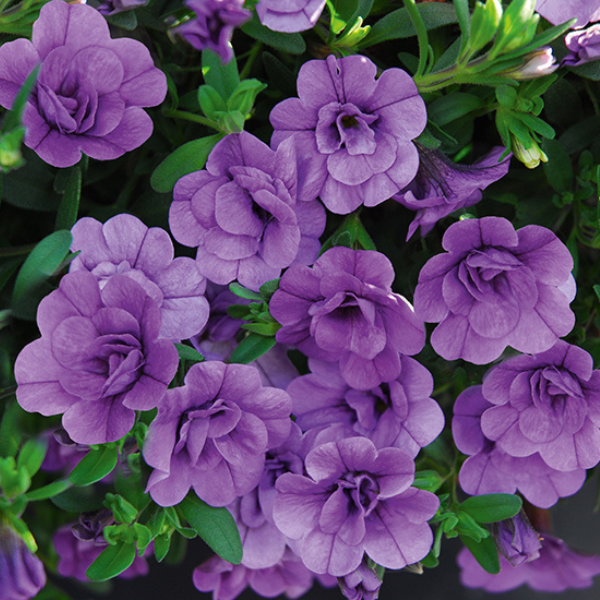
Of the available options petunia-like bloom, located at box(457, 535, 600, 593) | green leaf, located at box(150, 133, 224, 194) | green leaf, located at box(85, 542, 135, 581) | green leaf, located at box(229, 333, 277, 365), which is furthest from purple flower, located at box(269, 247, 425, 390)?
petunia-like bloom, located at box(457, 535, 600, 593)

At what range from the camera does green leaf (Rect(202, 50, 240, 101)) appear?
20.5 inches

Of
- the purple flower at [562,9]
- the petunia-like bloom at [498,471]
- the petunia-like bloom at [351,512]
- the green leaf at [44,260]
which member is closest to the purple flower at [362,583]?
the petunia-like bloom at [351,512]

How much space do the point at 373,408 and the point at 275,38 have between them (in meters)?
0.32

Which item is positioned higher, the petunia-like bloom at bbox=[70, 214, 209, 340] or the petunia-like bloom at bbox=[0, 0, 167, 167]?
the petunia-like bloom at bbox=[0, 0, 167, 167]

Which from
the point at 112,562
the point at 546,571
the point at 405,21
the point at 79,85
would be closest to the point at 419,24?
the point at 405,21

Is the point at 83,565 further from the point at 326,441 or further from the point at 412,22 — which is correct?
the point at 412,22

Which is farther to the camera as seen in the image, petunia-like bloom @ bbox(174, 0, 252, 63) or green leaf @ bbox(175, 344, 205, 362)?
green leaf @ bbox(175, 344, 205, 362)

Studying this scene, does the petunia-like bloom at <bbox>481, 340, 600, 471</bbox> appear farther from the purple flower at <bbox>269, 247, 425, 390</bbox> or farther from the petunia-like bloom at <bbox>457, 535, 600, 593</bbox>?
the petunia-like bloom at <bbox>457, 535, 600, 593</bbox>

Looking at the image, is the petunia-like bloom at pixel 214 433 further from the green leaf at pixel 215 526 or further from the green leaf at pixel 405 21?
the green leaf at pixel 405 21

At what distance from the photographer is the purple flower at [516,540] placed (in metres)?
0.64

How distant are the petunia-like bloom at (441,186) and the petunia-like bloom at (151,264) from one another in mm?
177

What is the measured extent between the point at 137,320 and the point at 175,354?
44mm

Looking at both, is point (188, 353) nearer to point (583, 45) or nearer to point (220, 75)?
point (220, 75)

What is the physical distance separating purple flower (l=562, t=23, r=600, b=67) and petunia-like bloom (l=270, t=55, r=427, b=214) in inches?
5.2
